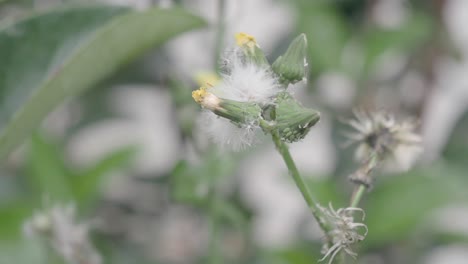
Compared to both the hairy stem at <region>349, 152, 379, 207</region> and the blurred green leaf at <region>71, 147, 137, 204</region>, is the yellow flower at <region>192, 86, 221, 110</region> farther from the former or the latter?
the blurred green leaf at <region>71, 147, 137, 204</region>

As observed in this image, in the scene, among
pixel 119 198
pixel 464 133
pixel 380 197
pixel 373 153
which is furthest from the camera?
pixel 119 198

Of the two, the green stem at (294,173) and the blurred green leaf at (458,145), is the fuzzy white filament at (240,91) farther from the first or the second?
the blurred green leaf at (458,145)

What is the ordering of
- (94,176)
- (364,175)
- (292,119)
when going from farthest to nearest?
(94,176), (364,175), (292,119)

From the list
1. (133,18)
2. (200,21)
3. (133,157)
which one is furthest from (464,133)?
(133,18)

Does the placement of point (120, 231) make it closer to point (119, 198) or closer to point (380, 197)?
point (119, 198)

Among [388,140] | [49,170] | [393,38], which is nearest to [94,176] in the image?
[49,170]

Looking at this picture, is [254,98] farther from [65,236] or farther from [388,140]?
[65,236]

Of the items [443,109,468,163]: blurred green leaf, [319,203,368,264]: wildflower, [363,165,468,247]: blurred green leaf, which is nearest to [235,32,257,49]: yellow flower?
[319,203,368,264]: wildflower
